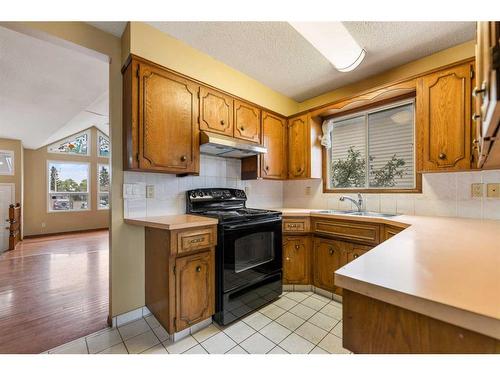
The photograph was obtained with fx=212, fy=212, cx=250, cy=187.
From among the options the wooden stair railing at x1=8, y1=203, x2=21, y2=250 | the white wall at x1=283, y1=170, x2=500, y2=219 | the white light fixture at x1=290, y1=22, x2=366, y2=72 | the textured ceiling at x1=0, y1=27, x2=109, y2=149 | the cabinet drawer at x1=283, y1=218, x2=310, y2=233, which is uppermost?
the textured ceiling at x1=0, y1=27, x2=109, y2=149

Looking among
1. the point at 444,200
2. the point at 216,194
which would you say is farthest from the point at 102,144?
the point at 444,200

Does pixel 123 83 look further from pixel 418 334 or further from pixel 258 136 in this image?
pixel 418 334

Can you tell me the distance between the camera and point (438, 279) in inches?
21.9

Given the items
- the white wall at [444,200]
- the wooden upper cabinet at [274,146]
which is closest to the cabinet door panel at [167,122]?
the wooden upper cabinet at [274,146]

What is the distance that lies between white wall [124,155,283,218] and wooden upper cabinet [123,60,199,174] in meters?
0.29

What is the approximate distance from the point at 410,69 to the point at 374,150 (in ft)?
2.80

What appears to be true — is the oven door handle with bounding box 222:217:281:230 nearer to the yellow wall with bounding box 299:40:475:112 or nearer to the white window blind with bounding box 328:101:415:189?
the white window blind with bounding box 328:101:415:189

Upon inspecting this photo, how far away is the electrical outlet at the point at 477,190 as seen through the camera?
1762 mm

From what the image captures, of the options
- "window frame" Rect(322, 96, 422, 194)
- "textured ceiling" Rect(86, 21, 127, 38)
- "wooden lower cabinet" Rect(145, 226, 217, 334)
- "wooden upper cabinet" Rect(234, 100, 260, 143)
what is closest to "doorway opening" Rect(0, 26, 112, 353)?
"textured ceiling" Rect(86, 21, 127, 38)

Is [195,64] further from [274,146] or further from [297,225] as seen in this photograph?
[297,225]

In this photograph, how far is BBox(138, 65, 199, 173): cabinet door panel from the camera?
65.3 inches

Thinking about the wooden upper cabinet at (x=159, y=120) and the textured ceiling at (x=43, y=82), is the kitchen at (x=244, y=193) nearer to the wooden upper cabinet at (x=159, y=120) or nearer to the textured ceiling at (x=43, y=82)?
the wooden upper cabinet at (x=159, y=120)

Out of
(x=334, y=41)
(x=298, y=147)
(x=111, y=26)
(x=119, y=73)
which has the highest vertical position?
(x=111, y=26)
